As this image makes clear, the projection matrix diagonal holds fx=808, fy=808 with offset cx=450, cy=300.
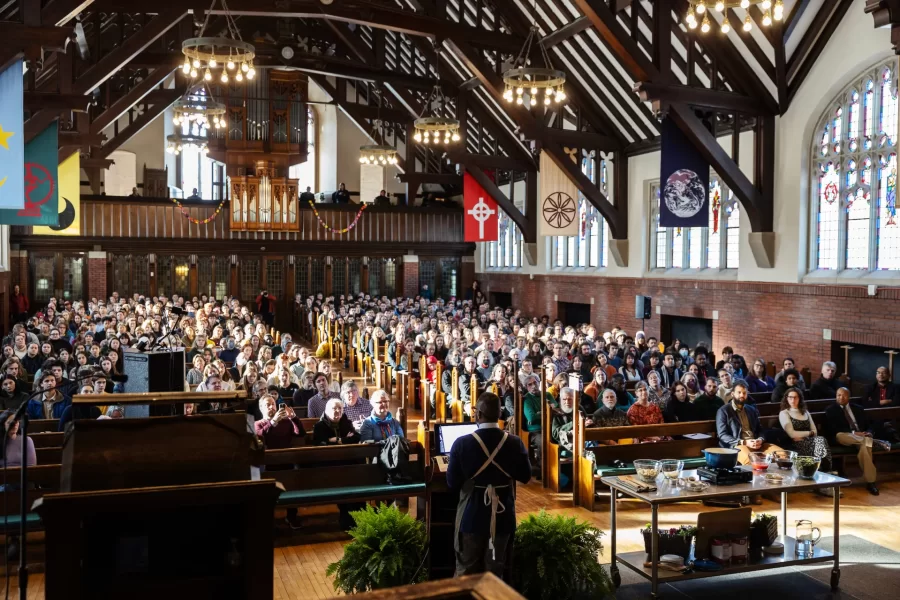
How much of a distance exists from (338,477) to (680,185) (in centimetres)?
850

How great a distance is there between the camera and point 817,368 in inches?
520

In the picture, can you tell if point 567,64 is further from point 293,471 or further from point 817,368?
point 293,471

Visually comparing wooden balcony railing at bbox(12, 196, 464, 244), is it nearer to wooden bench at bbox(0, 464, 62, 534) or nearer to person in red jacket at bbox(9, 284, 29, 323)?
→ person in red jacket at bbox(9, 284, 29, 323)

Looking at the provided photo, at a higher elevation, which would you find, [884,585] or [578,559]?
[578,559]

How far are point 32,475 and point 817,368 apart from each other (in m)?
11.5

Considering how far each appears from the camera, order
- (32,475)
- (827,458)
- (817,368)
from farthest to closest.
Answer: (817,368) < (827,458) < (32,475)

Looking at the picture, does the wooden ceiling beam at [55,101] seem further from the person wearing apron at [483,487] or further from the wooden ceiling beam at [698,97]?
the person wearing apron at [483,487]

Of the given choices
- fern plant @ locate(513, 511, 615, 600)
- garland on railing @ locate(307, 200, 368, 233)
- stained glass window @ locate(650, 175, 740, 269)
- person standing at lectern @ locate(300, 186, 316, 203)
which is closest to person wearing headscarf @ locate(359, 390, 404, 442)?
fern plant @ locate(513, 511, 615, 600)

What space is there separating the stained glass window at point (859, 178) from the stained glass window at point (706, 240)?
6.85 ft

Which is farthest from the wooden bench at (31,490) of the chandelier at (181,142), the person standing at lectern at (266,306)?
the person standing at lectern at (266,306)

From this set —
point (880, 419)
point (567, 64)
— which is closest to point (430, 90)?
point (567, 64)

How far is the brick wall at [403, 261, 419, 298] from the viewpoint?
89.1ft

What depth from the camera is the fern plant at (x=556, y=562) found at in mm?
4996

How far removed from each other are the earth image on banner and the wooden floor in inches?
217
